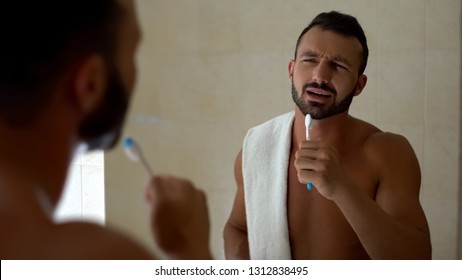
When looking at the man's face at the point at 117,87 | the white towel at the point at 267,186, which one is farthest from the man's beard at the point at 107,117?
the white towel at the point at 267,186

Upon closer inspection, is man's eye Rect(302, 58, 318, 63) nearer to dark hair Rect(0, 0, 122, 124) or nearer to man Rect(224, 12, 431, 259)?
man Rect(224, 12, 431, 259)

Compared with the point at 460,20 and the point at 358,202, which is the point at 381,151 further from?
the point at 460,20

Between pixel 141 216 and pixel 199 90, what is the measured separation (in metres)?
0.23

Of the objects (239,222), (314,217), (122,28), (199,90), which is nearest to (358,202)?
(314,217)

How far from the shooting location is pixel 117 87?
526mm

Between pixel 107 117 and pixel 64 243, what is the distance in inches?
5.7

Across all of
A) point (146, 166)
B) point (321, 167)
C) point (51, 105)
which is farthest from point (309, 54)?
point (51, 105)

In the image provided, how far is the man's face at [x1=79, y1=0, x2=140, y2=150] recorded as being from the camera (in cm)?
52

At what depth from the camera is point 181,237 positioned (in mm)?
618

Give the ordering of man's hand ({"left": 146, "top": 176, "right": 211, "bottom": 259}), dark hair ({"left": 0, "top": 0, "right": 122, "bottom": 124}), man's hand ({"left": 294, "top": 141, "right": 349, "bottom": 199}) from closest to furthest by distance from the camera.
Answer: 1. dark hair ({"left": 0, "top": 0, "right": 122, "bottom": 124})
2. man's hand ({"left": 146, "top": 176, "right": 211, "bottom": 259})
3. man's hand ({"left": 294, "top": 141, "right": 349, "bottom": 199})

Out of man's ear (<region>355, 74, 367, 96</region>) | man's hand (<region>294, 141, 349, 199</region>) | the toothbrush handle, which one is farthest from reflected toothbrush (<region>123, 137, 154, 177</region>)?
man's ear (<region>355, 74, 367, 96</region>)

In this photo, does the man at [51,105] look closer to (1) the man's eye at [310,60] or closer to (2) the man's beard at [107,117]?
(2) the man's beard at [107,117]

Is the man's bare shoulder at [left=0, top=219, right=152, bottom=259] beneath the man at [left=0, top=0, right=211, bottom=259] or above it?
beneath

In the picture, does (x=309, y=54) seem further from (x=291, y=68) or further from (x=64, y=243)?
(x=64, y=243)
